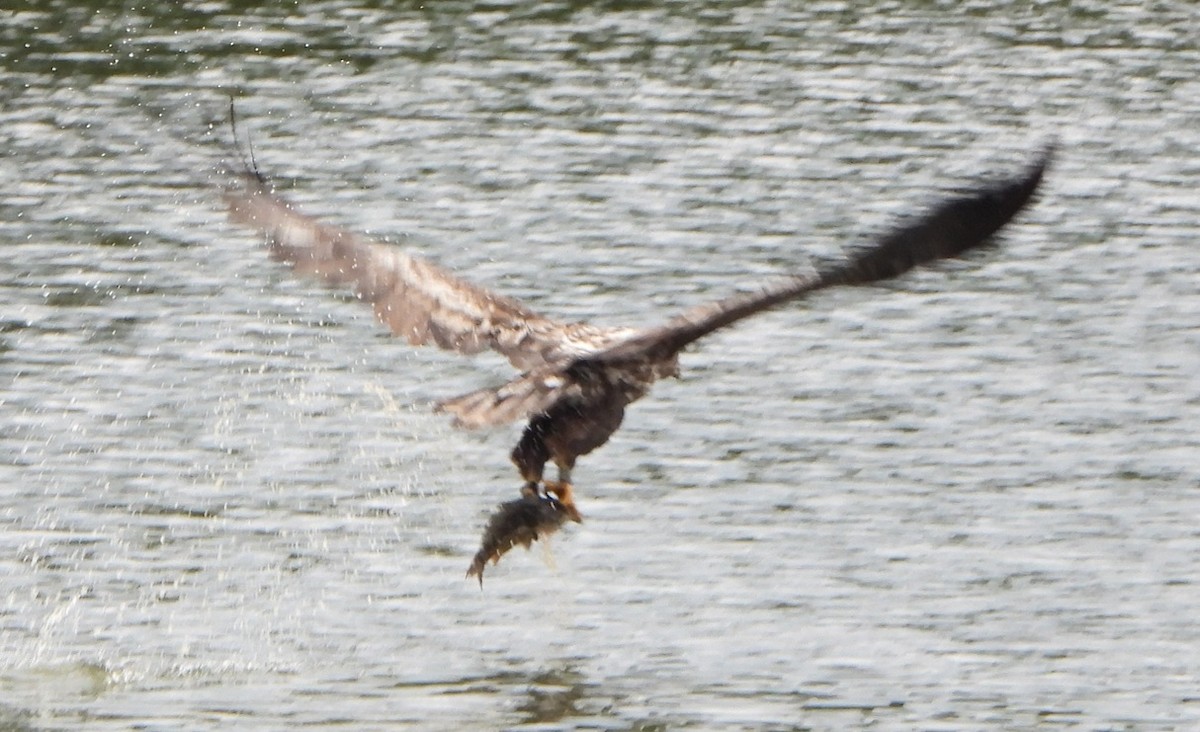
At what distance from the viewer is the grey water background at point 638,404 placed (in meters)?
8.80

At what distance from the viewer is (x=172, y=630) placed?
9.09 meters

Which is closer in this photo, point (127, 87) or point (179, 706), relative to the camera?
point (179, 706)

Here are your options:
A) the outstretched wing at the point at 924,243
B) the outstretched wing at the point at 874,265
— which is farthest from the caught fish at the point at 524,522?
the outstretched wing at the point at 924,243

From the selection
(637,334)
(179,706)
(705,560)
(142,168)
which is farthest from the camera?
(142,168)

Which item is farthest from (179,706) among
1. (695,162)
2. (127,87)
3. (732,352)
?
(127,87)

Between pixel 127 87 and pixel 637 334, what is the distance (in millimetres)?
10285

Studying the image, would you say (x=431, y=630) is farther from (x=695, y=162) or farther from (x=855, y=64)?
(x=855, y=64)

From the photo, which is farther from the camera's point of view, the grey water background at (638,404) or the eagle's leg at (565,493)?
the grey water background at (638,404)

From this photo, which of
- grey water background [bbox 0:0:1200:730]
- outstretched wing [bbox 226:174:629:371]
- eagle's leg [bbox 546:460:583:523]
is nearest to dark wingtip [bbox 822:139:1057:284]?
A: eagle's leg [bbox 546:460:583:523]

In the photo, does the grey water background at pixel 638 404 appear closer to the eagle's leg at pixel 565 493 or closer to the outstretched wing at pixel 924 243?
the eagle's leg at pixel 565 493

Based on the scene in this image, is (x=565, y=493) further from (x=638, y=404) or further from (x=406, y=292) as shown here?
(x=638, y=404)

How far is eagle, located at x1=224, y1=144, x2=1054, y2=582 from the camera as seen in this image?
6.94 meters

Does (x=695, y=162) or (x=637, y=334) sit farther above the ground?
(x=637, y=334)

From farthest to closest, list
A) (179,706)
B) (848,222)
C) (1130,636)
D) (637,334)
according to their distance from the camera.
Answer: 1. (848,222)
2. (1130,636)
3. (179,706)
4. (637,334)
